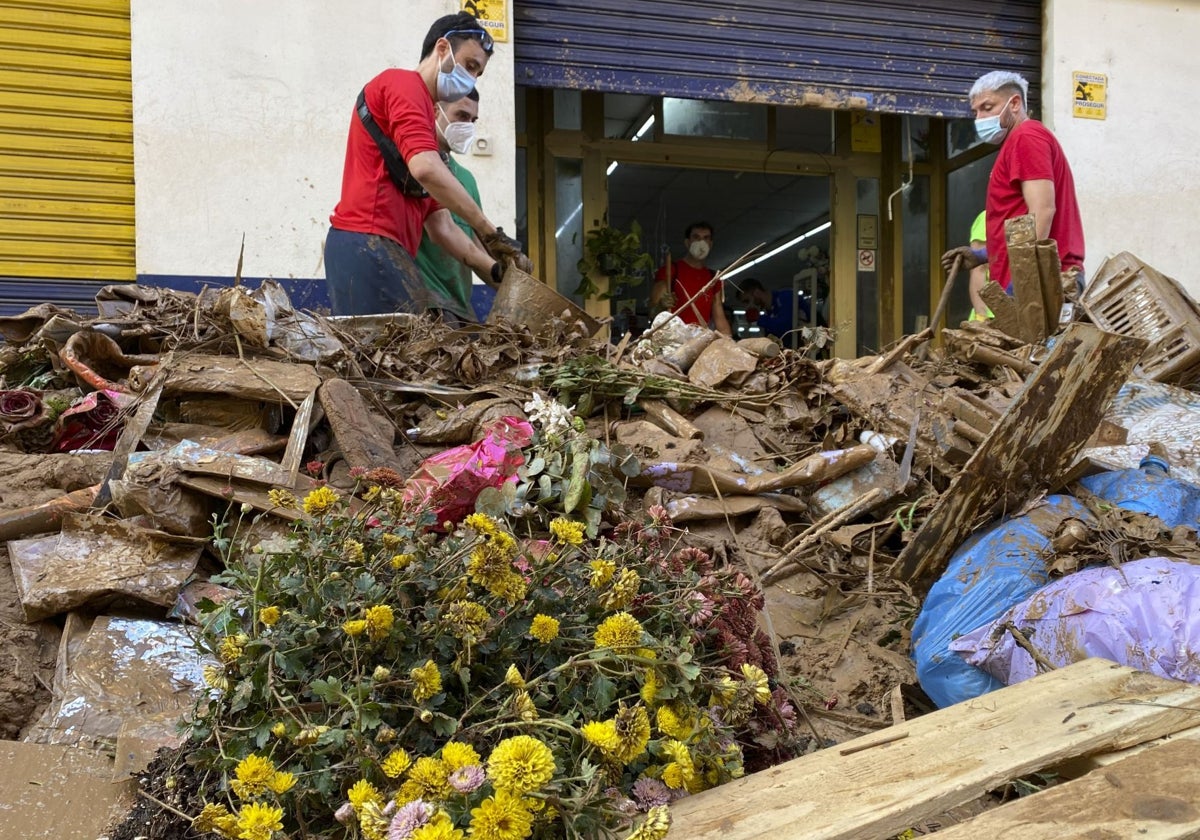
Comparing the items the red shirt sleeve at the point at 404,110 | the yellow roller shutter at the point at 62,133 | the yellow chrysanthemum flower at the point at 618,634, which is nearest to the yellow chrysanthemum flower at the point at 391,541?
the yellow chrysanthemum flower at the point at 618,634

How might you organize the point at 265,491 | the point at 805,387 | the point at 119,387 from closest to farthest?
the point at 265,491, the point at 119,387, the point at 805,387

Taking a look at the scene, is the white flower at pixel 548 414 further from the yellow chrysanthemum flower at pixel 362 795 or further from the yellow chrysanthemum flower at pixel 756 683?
Result: the yellow chrysanthemum flower at pixel 362 795

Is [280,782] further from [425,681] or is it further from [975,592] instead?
[975,592]

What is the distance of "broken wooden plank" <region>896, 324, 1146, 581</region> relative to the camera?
2.37 metres

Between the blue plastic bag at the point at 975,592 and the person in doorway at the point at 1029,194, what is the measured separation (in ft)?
6.49

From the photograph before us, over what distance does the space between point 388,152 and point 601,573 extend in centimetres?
272

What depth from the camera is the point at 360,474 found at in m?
1.86

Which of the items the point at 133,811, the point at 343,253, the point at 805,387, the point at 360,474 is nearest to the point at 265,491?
the point at 360,474

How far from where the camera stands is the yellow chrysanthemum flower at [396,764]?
122 cm

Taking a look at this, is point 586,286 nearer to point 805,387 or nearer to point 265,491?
point 805,387

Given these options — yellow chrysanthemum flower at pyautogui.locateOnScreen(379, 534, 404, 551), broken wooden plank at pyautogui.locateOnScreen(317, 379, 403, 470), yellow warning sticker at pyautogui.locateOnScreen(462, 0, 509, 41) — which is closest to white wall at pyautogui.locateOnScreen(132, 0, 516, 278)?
yellow warning sticker at pyautogui.locateOnScreen(462, 0, 509, 41)

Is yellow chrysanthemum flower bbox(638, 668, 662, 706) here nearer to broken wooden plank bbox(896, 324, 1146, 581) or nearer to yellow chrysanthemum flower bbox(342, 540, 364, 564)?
yellow chrysanthemum flower bbox(342, 540, 364, 564)

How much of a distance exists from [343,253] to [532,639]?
2.67m

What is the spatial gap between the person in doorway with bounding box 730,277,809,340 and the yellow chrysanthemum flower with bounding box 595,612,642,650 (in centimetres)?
811
